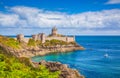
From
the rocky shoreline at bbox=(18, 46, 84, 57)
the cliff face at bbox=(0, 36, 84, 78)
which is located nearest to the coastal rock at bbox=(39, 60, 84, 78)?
the cliff face at bbox=(0, 36, 84, 78)

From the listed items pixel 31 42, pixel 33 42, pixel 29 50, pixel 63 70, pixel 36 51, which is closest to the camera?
pixel 63 70

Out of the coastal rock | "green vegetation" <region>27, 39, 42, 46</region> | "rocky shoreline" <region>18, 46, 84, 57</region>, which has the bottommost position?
"rocky shoreline" <region>18, 46, 84, 57</region>

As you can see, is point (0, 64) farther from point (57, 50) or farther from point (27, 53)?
point (57, 50)

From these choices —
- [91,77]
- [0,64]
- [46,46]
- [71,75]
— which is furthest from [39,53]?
[0,64]

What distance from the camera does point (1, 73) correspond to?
138 feet

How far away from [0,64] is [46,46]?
144 metres

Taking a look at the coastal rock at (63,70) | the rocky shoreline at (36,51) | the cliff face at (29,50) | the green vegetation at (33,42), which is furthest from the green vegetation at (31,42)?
the coastal rock at (63,70)

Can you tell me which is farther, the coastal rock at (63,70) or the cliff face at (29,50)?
the cliff face at (29,50)

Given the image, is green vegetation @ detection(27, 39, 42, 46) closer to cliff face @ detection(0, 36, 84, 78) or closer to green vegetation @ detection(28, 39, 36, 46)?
green vegetation @ detection(28, 39, 36, 46)

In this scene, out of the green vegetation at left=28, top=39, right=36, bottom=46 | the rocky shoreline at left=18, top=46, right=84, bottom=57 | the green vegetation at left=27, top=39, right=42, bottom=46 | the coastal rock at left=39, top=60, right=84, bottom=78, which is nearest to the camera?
the coastal rock at left=39, top=60, right=84, bottom=78

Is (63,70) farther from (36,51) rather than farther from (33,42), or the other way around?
(33,42)

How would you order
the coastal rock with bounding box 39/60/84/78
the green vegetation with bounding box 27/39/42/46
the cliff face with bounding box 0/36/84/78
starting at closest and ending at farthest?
the coastal rock with bounding box 39/60/84/78 < the cliff face with bounding box 0/36/84/78 < the green vegetation with bounding box 27/39/42/46

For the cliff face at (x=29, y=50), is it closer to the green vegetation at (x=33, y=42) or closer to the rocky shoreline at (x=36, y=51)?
the rocky shoreline at (x=36, y=51)

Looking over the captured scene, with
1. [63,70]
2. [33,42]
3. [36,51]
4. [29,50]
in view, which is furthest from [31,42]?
[63,70]
